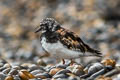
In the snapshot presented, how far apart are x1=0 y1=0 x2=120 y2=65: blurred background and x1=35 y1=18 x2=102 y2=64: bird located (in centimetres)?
637

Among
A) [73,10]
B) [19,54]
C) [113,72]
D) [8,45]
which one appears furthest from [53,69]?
[73,10]

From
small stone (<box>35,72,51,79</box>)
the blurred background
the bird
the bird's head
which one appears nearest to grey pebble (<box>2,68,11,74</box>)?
small stone (<box>35,72,51,79</box>)

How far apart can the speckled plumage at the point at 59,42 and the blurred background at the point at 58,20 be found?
20.9 ft

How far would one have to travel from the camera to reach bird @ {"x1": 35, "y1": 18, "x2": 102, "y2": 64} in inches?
307

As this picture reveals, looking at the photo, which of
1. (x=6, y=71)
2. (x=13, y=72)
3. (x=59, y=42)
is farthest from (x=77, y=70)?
(x=6, y=71)

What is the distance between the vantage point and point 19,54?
1625cm

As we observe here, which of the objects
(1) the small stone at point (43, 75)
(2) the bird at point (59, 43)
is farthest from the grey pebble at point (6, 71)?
(2) the bird at point (59, 43)

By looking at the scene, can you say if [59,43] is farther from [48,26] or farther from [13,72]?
[13,72]

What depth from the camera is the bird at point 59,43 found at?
7801mm

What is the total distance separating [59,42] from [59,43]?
0.02 m

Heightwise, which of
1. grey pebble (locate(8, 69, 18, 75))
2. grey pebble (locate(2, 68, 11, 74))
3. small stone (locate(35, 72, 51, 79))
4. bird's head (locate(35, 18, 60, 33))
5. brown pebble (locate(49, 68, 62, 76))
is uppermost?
bird's head (locate(35, 18, 60, 33))

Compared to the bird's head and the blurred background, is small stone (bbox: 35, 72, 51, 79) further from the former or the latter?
the blurred background

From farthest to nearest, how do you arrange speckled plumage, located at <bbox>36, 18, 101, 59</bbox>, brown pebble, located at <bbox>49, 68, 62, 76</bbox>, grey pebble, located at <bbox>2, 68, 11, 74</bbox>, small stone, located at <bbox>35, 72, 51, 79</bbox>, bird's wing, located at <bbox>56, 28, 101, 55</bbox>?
bird's wing, located at <bbox>56, 28, 101, 55</bbox> < speckled plumage, located at <bbox>36, 18, 101, 59</bbox> < grey pebble, located at <bbox>2, 68, 11, 74</bbox> < brown pebble, located at <bbox>49, 68, 62, 76</bbox> < small stone, located at <bbox>35, 72, 51, 79</bbox>

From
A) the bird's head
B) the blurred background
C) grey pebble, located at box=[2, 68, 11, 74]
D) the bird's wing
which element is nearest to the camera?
grey pebble, located at box=[2, 68, 11, 74]
